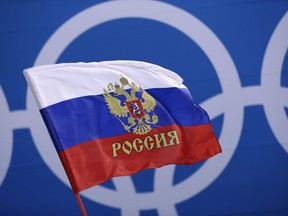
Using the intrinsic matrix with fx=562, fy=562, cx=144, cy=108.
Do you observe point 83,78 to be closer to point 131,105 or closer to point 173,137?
point 131,105

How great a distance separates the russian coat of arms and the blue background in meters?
1.17

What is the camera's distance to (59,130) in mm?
2043

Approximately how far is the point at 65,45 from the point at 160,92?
1301 millimetres

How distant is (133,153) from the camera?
2213 millimetres

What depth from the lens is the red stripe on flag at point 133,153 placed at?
6.82 ft

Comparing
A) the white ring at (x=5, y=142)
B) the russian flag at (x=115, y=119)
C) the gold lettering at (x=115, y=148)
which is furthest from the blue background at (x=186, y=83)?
the gold lettering at (x=115, y=148)

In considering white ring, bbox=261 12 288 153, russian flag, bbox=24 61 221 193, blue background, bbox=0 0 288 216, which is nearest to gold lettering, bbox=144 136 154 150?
russian flag, bbox=24 61 221 193

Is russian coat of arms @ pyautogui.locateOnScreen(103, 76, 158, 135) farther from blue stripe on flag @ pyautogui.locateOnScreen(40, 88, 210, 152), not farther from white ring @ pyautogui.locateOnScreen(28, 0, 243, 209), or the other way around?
white ring @ pyautogui.locateOnScreen(28, 0, 243, 209)

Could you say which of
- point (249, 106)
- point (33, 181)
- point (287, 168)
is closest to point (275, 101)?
point (249, 106)

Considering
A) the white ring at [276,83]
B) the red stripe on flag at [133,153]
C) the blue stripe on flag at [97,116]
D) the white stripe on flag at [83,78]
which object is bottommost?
the red stripe on flag at [133,153]

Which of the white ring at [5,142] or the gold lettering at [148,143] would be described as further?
the white ring at [5,142]

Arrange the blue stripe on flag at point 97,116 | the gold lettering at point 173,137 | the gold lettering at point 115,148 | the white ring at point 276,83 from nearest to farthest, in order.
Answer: the blue stripe on flag at point 97,116
the gold lettering at point 115,148
the gold lettering at point 173,137
the white ring at point 276,83

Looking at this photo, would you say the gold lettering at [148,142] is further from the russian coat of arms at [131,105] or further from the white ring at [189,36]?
the white ring at [189,36]

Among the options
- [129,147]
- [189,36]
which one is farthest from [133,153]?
[189,36]
